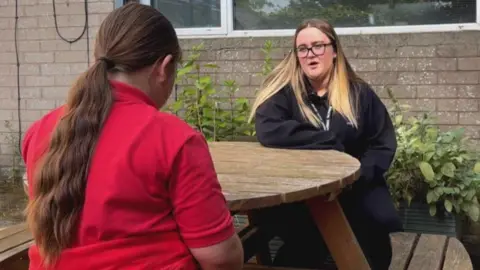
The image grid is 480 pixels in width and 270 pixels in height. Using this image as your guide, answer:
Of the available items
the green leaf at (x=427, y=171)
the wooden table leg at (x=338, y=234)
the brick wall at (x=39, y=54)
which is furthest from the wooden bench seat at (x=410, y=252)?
the brick wall at (x=39, y=54)

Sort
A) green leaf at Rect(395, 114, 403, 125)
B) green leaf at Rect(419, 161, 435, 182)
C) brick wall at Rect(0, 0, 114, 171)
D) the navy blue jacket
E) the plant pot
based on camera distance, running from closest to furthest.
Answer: the navy blue jacket
green leaf at Rect(419, 161, 435, 182)
the plant pot
green leaf at Rect(395, 114, 403, 125)
brick wall at Rect(0, 0, 114, 171)

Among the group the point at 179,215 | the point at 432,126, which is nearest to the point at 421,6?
the point at 432,126

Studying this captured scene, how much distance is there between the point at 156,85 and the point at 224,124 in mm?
2836

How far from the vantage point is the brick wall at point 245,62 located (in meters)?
4.14

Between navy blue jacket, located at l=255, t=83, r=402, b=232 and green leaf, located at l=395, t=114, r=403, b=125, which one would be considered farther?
green leaf, located at l=395, t=114, r=403, b=125

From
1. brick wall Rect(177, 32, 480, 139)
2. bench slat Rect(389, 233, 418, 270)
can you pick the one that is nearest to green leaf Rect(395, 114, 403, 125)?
brick wall Rect(177, 32, 480, 139)

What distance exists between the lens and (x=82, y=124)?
1316 mm

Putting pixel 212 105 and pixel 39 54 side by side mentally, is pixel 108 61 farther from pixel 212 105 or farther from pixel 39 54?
pixel 39 54

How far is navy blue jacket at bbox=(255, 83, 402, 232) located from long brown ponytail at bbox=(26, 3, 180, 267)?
1.29m

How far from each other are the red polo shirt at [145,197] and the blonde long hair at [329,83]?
139 cm

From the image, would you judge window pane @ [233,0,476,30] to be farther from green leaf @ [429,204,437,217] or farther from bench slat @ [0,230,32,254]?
bench slat @ [0,230,32,254]

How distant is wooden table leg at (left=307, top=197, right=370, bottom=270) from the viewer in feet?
7.42

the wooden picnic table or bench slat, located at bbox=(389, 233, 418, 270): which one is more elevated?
the wooden picnic table

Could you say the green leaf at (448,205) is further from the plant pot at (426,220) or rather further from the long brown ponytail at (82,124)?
the long brown ponytail at (82,124)
